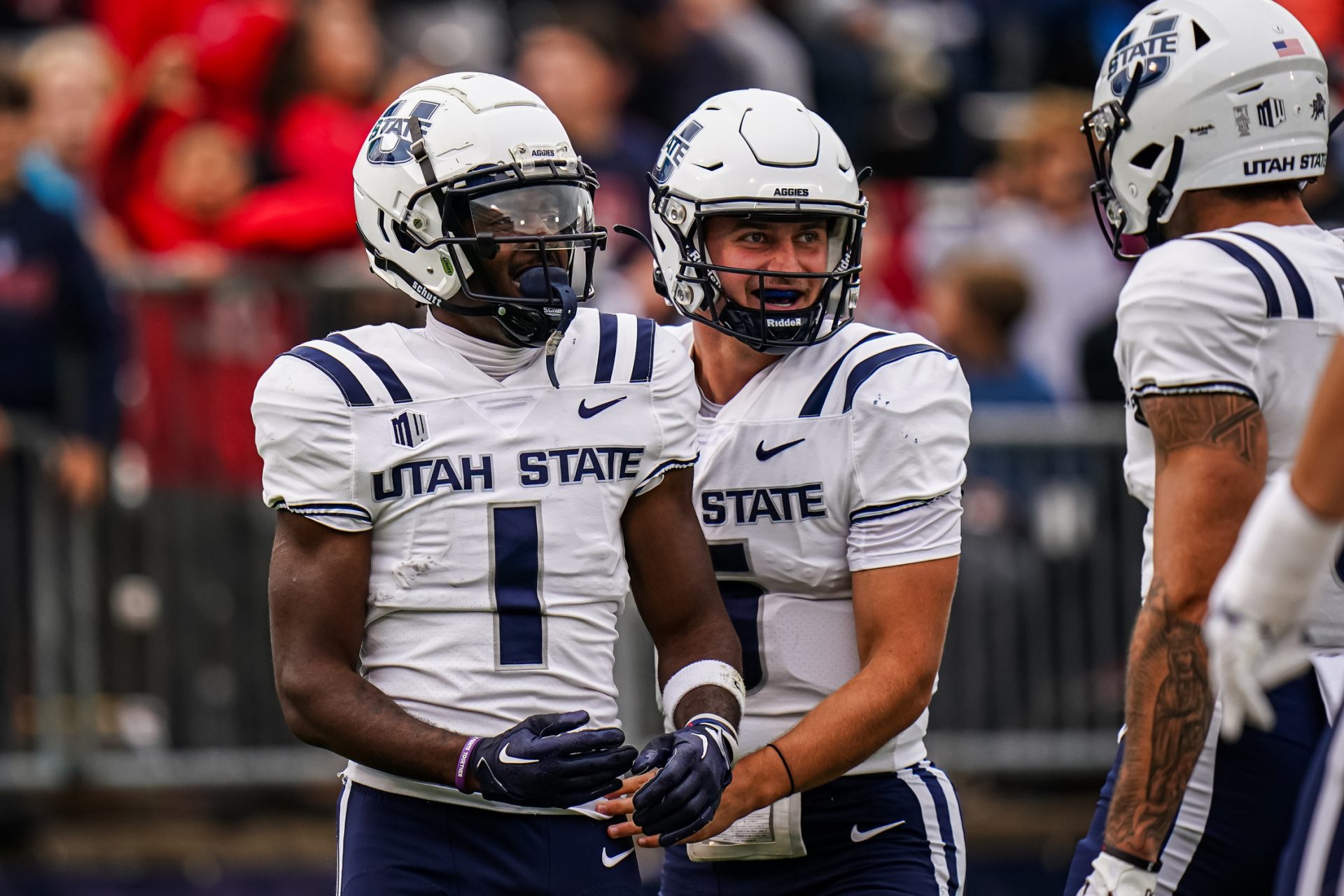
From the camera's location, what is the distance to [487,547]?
146 inches

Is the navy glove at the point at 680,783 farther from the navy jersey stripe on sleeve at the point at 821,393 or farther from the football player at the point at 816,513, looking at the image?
the navy jersey stripe on sleeve at the point at 821,393

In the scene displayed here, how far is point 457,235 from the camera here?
3.89m

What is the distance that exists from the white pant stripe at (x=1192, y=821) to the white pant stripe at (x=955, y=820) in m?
0.50

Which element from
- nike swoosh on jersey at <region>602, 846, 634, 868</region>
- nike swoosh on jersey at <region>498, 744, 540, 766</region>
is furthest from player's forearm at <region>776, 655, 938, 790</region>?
nike swoosh on jersey at <region>498, 744, 540, 766</region>

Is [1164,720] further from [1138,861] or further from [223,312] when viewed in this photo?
[223,312]

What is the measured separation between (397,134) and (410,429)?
0.65m

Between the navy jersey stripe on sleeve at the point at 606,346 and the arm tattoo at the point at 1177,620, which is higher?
the navy jersey stripe on sleeve at the point at 606,346

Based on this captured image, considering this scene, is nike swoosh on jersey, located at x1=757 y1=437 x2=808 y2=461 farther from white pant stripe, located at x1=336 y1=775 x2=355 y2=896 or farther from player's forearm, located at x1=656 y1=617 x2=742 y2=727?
white pant stripe, located at x1=336 y1=775 x2=355 y2=896

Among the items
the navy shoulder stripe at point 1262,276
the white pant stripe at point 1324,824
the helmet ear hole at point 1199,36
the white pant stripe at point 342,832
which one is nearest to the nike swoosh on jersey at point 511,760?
the white pant stripe at point 342,832

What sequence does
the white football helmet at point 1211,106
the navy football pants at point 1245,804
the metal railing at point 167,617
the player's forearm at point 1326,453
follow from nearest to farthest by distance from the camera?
the player's forearm at point 1326,453
the navy football pants at point 1245,804
the white football helmet at point 1211,106
the metal railing at point 167,617

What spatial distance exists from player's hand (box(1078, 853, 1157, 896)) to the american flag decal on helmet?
152cm

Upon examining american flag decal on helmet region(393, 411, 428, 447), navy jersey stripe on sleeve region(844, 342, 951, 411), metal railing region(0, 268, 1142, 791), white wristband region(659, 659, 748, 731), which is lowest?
metal railing region(0, 268, 1142, 791)

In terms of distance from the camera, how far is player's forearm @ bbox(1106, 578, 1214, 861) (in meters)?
3.71

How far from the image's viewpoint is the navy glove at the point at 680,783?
3549 millimetres
